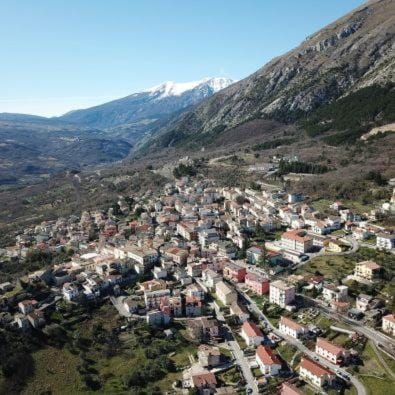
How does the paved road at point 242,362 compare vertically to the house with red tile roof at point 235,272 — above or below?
below

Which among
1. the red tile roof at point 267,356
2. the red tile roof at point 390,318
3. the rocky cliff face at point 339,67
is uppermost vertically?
the rocky cliff face at point 339,67

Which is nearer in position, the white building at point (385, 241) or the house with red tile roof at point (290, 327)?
the house with red tile roof at point (290, 327)

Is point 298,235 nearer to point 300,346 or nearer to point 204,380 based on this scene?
point 300,346

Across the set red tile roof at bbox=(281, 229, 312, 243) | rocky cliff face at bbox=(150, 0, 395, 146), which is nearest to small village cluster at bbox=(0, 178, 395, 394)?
red tile roof at bbox=(281, 229, 312, 243)

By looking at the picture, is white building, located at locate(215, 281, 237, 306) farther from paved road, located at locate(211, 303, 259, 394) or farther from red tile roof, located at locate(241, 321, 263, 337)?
red tile roof, located at locate(241, 321, 263, 337)

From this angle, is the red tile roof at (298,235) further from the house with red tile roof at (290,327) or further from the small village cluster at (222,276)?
the house with red tile roof at (290,327)

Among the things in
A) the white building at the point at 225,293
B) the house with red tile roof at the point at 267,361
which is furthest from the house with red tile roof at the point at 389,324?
the white building at the point at 225,293
